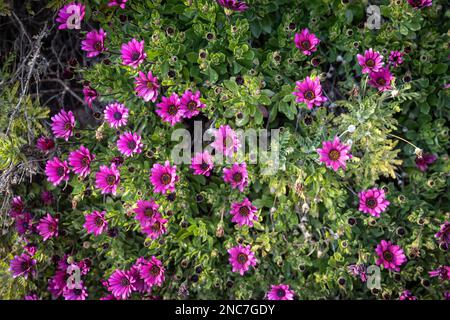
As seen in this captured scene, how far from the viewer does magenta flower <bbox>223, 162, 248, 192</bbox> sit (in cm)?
212

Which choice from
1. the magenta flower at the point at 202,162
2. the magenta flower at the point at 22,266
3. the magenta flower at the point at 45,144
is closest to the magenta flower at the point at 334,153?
the magenta flower at the point at 202,162

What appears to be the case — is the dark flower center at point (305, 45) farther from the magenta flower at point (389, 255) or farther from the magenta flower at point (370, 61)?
the magenta flower at point (389, 255)

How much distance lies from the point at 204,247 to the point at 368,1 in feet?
5.31

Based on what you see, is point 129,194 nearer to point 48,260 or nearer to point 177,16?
point 48,260

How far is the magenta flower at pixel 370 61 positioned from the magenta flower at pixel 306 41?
243 mm

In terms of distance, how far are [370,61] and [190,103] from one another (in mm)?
936

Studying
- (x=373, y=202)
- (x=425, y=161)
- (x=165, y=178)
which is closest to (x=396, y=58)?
(x=425, y=161)

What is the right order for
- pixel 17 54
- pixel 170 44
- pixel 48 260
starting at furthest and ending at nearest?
pixel 17 54, pixel 48 260, pixel 170 44

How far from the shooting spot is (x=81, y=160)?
87.3 inches

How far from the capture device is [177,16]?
2359 mm

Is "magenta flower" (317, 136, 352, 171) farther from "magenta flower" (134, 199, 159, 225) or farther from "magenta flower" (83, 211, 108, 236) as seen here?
"magenta flower" (83, 211, 108, 236)

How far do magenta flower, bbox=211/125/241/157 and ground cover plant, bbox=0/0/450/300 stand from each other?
1 cm

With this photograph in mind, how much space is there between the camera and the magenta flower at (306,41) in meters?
2.10

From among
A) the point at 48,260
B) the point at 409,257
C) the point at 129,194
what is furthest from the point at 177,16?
the point at 409,257
